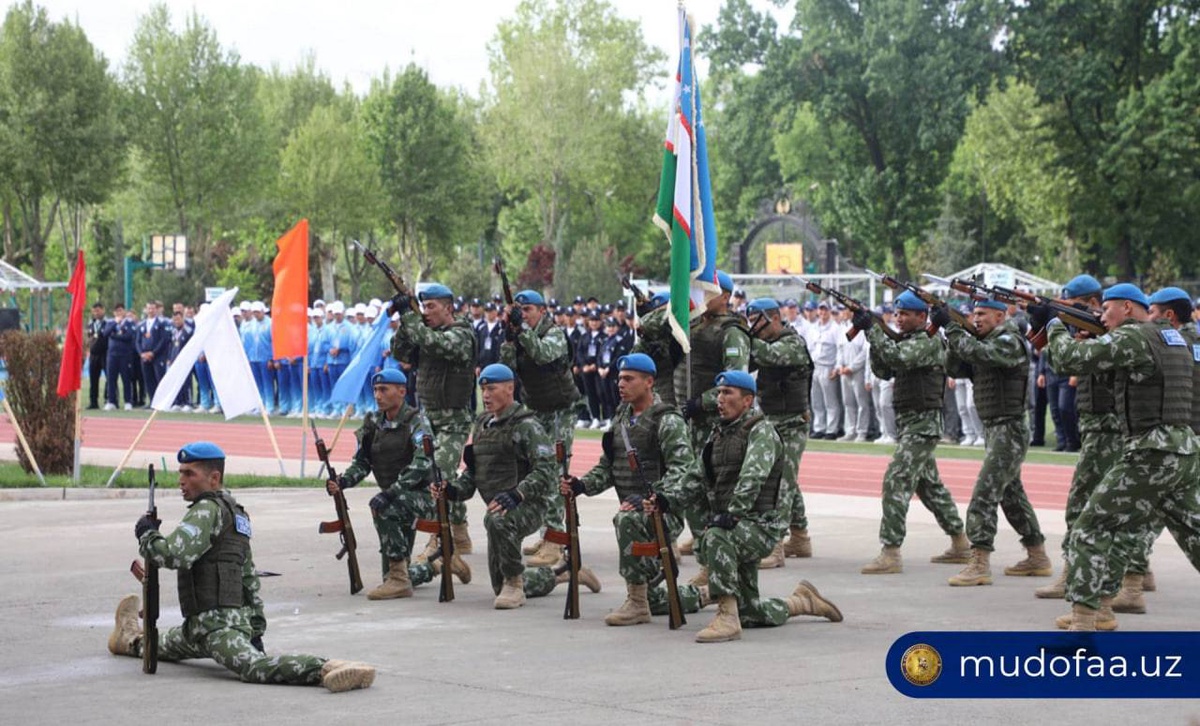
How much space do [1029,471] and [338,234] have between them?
5571 centimetres

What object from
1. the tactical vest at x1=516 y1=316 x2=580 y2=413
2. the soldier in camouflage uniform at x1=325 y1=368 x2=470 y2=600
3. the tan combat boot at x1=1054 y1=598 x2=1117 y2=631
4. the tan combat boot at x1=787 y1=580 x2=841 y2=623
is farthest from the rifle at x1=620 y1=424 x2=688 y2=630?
the tactical vest at x1=516 y1=316 x2=580 y2=413

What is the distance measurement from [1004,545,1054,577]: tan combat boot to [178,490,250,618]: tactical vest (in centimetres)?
633

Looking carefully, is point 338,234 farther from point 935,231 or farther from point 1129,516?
point 1129,516

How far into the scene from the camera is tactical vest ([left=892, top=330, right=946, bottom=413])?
13539 millimetres

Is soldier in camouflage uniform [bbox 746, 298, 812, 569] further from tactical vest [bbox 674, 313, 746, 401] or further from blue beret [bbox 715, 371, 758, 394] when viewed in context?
blue beret [bbox 715, 371, 758, 394]

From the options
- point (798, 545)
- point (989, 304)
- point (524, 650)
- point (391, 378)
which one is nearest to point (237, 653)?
point (524, 650)

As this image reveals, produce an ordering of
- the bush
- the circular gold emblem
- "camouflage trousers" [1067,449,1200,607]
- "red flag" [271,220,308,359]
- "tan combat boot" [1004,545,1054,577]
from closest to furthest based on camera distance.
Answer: the circular gold emblem
"camouflage trousers" [1067,449,1200,607]
"tan combat boot" [1004,545,1054,577]
"red flag" [271,220,308,359]
the bush

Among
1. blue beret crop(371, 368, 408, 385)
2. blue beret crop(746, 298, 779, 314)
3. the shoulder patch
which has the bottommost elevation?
blue beret crop(371, 368, 408, 385)

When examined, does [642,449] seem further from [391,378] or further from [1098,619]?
[1098,619]

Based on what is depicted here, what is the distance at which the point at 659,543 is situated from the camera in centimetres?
1076

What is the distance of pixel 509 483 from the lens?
12328 mm

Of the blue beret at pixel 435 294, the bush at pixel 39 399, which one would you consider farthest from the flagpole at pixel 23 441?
the blue beret at pixel 435 294

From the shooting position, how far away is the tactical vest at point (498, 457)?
39.9 ft

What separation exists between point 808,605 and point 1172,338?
2716mm
